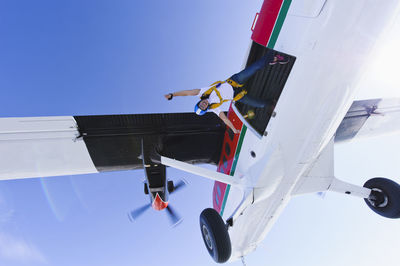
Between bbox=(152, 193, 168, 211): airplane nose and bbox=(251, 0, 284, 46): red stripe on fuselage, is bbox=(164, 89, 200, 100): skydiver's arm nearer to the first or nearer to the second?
bbox=(251, 0, 284, 46): red stripe on fuselage

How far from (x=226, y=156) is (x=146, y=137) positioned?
1859 millimetres

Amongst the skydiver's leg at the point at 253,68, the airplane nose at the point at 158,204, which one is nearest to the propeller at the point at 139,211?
the airplane nose at the point at 158,204

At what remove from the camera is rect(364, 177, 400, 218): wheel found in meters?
4.13

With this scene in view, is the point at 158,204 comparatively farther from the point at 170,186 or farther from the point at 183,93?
the point at 183,93

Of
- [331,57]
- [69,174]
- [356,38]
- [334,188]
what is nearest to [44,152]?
[69,174]

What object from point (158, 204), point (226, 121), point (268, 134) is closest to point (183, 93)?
point (226, 121)

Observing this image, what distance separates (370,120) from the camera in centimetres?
532

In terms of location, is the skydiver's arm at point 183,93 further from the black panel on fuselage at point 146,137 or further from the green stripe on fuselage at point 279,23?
the green stripe on fuselage at point 279,23

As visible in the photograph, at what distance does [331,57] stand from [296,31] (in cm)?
53

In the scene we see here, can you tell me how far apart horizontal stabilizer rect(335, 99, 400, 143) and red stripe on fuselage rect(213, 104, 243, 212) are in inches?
117

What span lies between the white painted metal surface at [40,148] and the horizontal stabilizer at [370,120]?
616 centimetres

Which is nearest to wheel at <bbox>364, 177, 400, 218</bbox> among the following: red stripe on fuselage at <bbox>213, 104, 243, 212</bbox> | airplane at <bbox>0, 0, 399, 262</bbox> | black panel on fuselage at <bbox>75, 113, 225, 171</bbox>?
airplane at <bbox>0, 0, 399, 262</bbox>

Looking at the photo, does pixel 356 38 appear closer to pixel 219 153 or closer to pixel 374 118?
pixel 219 153

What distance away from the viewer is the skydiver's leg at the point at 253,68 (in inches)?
117
